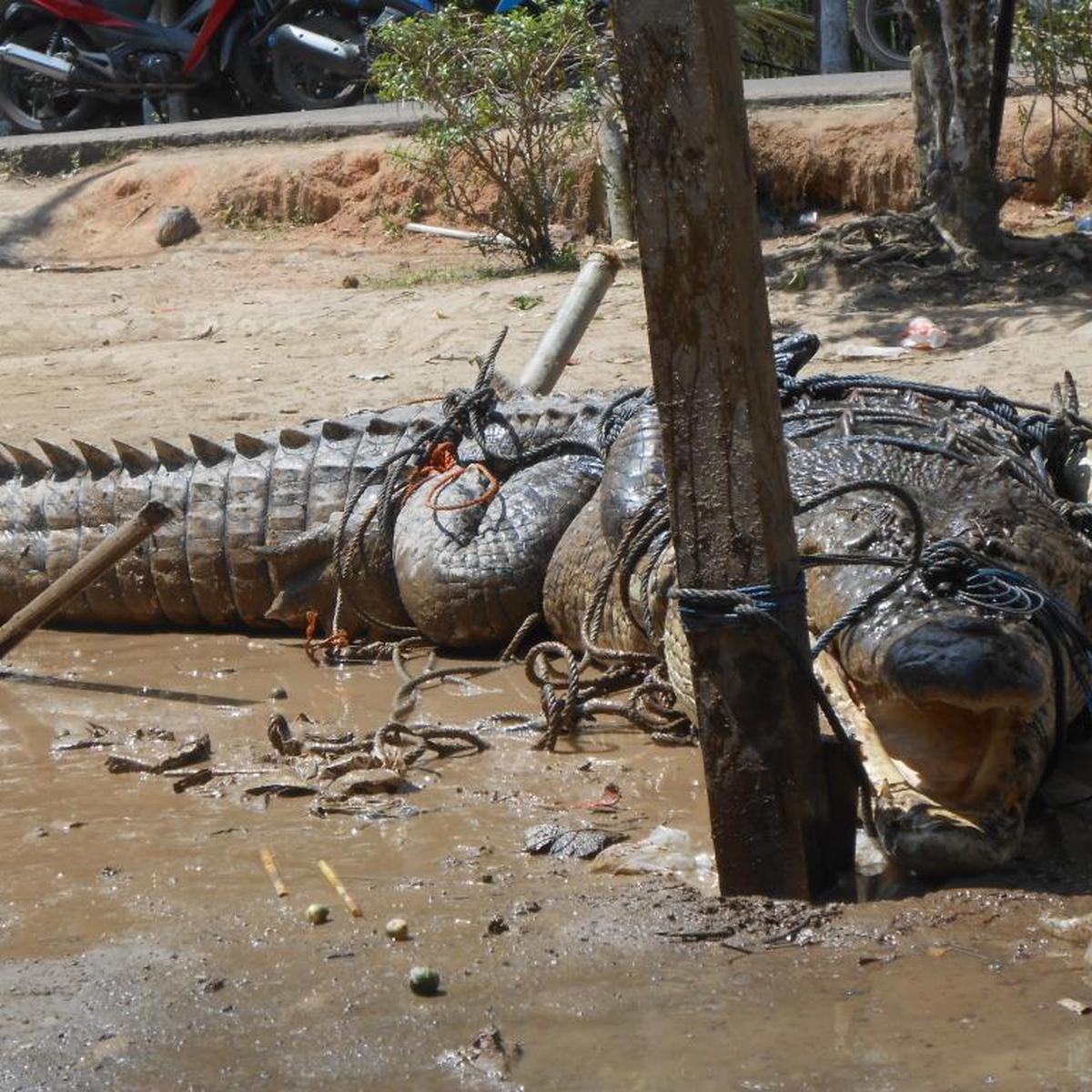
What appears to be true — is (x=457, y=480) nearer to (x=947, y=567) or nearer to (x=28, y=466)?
(x=28, y=466)

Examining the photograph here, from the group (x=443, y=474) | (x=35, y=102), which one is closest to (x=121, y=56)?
(x=35, y=102)

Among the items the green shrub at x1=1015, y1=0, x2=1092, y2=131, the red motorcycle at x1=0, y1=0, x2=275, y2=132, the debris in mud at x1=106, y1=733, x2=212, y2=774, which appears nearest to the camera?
the debris in mud at x1=106, y1=733, x2=212, y2=774

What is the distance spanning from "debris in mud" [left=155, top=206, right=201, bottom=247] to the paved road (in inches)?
44.2

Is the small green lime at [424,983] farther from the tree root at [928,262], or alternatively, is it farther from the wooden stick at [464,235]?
the wooden stick at [464,235]

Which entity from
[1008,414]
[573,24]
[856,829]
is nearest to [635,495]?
[1008,414]

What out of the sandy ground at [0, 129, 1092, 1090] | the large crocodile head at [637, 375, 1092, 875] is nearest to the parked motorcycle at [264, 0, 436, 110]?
the sandy ground at [0, 129, 1092, 1090]

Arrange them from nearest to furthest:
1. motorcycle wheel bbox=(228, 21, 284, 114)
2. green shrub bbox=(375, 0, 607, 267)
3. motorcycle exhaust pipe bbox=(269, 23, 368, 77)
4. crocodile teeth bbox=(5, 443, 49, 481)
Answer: crocodile teeth bbox=(5, 443, 49, 481) < green shrub bbox=(375, 0, 607, 267) < motorcycle exhaust pipe bbox=(269, 23, 368, 77) < motorcycle wheel bbox=(228, 21, 284, 114)

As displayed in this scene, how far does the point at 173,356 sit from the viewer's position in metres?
8.75

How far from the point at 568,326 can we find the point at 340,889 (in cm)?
347

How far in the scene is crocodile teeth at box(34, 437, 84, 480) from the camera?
6.18m

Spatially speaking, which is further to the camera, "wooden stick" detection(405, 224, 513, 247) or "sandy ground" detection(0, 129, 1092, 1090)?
"wooden stick" detection(405, 224, 513, 247)

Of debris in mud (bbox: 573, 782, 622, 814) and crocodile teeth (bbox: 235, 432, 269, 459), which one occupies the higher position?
crocodile teeth (bbox: 235, 432, 269, 459)

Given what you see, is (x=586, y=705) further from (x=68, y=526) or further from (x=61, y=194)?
(x=61, y=194)

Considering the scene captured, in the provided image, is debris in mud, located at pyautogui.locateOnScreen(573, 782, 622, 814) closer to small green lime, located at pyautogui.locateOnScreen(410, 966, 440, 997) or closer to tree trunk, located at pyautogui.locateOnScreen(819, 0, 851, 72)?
small green lime, located at pyautogui.locateOnScreen(410, 966, 440, 997)
